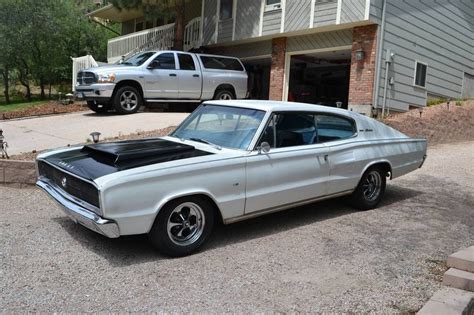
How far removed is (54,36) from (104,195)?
2189cm

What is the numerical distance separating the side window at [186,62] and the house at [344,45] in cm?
352

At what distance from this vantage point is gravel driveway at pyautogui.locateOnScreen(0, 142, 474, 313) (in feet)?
12.1

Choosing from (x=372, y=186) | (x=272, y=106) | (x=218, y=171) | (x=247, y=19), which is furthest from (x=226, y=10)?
(x=218, y=171)

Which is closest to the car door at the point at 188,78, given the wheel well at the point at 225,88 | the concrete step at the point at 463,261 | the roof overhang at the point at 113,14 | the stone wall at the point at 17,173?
the wheel well at the point at 225,88

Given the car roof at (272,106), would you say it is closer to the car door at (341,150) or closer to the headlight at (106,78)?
the car door at (341,150)

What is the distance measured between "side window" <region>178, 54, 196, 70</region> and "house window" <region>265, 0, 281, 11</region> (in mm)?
3859

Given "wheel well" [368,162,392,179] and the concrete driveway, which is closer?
"wheel well" [368,162,392,179]

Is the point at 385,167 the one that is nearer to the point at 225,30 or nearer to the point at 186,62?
the point at 186,62

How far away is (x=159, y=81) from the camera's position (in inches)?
529

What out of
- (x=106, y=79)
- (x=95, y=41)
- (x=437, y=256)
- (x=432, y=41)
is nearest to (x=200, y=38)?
(x=106, y=79)

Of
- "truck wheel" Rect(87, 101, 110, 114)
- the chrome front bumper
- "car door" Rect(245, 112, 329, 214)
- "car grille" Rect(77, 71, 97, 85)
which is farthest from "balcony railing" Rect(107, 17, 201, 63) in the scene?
the chrome front bumper

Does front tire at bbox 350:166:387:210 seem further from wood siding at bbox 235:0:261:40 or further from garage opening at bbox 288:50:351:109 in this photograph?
wood siding at bbox 235:0:261:40

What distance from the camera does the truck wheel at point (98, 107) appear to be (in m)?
14.2

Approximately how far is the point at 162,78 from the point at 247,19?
5202 millimetres
